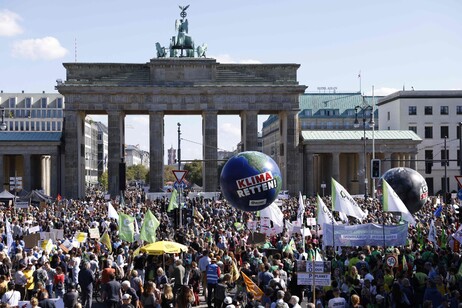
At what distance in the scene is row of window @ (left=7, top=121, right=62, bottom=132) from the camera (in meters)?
166

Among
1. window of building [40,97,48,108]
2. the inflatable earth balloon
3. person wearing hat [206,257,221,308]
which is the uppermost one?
window of building [40,97,48,108]

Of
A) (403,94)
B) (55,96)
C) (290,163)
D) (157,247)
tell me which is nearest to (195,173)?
(55,96)

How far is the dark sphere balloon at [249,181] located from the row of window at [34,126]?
146 meters

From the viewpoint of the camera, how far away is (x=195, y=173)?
653 ft

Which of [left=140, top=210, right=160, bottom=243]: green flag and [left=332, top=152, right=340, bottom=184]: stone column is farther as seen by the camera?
[left=332, top=152, right=340, bottom=184]: stone column

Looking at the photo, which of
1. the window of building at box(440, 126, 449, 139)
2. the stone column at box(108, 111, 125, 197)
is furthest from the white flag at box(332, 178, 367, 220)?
the window of building at box(440, 126, 449, 139)

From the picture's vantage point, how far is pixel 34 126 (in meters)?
168

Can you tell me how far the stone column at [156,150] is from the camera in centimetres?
9112

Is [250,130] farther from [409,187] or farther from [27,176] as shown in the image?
[409,187]

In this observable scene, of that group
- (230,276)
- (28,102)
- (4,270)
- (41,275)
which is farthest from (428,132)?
(41,275)

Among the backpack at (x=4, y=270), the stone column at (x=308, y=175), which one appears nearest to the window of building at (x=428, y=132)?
the stone column at (x=308, y=175)

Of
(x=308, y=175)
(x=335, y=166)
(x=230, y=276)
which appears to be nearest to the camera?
(x=230, y=276)

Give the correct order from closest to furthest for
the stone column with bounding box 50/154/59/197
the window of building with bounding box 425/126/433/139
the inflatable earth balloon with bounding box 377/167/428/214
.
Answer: the inflatable earth balloon with bounding box 377/167/428/214
the stone column with bounding box 50/154/59/197
the window of building with bounding box 425/126/433/139

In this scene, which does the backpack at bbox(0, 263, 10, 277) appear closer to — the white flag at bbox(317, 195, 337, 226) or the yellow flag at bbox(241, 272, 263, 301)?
the yellow flag at bbox(241, 272, 263, 301)
